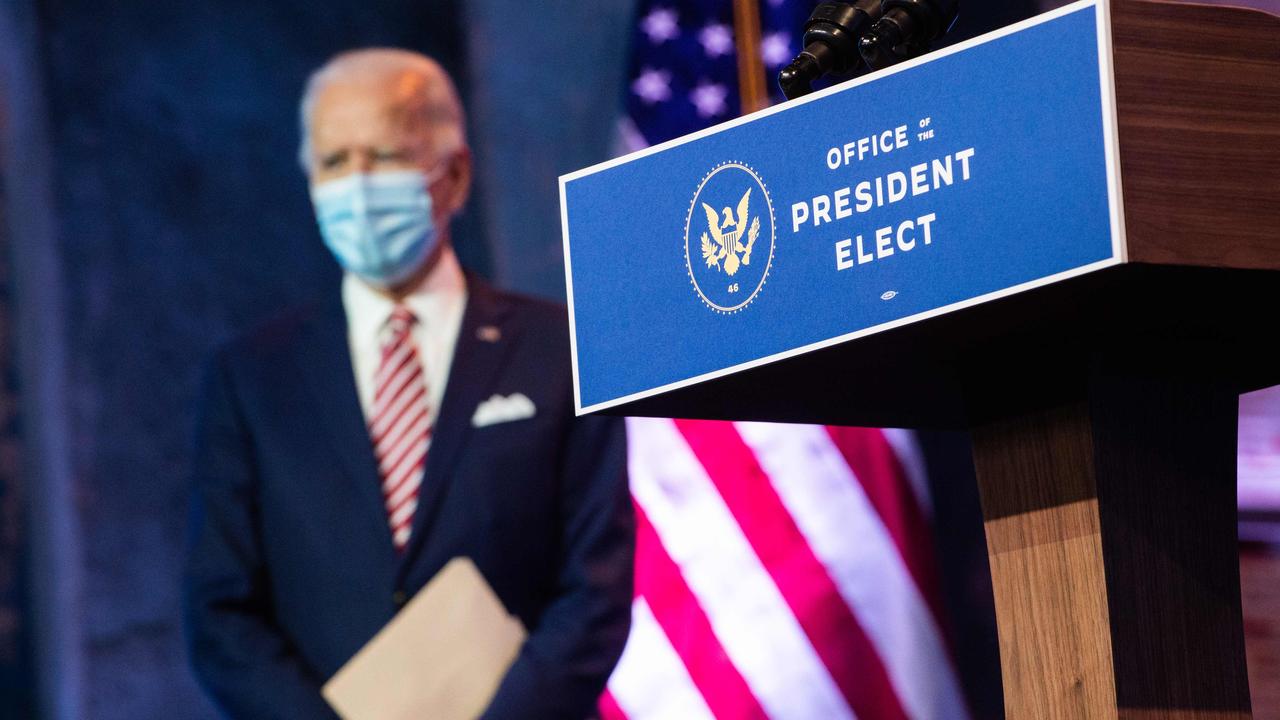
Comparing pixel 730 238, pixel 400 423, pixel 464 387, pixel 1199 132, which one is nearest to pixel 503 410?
pixel 464 387

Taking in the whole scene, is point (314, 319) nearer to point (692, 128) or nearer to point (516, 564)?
point (516, 564)

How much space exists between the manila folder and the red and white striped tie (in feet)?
0.49

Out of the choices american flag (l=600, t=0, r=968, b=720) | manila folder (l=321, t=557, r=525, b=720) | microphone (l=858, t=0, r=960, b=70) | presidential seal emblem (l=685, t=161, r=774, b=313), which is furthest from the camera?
american flag (l=600, t=0, r=968, b=720)

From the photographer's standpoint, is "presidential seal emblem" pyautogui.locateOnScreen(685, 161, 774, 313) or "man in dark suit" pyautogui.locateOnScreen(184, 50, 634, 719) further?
"man in dark suit" pyautogui.locateOnScreen(184, 50, 634, 719)

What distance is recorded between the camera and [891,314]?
4.93 ft

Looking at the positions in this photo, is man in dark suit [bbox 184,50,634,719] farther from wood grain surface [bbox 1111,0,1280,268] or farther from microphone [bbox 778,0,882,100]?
wood grain surface [bbox 1111,0,1280,268]

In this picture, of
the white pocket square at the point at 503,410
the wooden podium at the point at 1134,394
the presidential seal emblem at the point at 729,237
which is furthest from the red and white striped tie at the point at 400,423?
the presidential seal emblem at the point at 729,237

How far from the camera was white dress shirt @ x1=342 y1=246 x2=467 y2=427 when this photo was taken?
3604 millimetres

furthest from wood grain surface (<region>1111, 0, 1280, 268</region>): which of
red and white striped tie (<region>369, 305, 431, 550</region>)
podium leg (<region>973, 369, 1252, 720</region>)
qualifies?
red and white striped tie (<region>369, 305, 431, 550</region>)

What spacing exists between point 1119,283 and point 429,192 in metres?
2.42

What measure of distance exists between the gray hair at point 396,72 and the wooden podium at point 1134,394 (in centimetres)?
203

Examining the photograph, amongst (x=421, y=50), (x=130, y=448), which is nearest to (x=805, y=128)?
(x=130, y=448)

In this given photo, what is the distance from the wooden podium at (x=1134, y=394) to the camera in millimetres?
1424

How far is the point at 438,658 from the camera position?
336 cm
